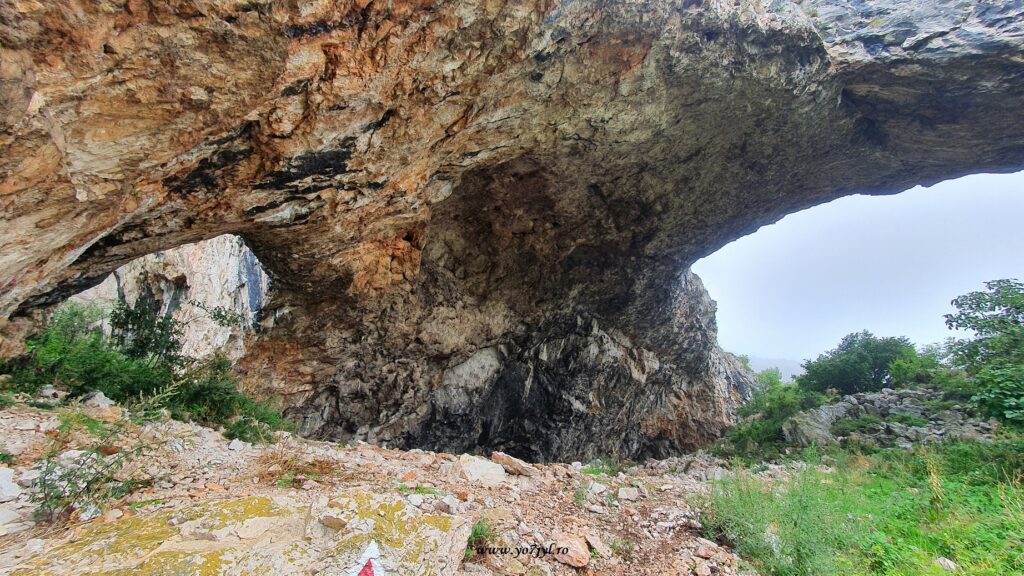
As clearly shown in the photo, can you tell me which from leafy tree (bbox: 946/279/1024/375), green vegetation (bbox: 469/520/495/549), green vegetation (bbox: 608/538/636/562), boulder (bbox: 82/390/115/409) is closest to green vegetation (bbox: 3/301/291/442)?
boulder (bbox: 82/390/115/409)

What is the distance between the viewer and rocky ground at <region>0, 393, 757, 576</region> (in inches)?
93.0

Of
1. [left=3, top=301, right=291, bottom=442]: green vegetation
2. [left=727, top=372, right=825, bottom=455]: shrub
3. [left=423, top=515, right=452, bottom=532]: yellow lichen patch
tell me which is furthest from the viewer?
[left=727, top=372, right=825, bottom=455]: shrub

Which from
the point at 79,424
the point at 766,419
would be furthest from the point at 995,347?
the point at 79,424

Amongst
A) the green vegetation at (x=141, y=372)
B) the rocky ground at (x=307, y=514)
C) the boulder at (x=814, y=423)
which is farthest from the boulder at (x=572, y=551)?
the boulder at (x=814, y=423)

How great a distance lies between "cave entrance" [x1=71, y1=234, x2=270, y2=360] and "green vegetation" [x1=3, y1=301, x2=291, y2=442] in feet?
3.99

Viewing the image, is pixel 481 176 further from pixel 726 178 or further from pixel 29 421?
pixel 29 421

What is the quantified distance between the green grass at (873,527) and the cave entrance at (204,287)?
9.31 metres

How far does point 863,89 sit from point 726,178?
2750 millimetres

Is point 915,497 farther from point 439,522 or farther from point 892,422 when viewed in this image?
point 892,422

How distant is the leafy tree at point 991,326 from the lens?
757 centimetres

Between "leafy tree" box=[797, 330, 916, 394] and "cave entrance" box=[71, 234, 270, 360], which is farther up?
"cave entrance" box=[71, 234, 270, 360]

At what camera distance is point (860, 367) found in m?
15.6

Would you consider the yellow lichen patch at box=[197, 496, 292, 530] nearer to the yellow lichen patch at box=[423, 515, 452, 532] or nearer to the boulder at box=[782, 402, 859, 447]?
the yellow lichen patch at box=[423, 515, 452, 532]

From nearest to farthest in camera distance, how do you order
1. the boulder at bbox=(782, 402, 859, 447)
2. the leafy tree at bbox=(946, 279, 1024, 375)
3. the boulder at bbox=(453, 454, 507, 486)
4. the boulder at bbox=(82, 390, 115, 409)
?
the boulder at bbox=(453, 454, 507, 486) < the boulder at bbox=(82, 390, 115, 409) < the leafy tree at bbox=(946, 279, 1024, 375) < the boulder at bbox=(782, 402, 859, 447)
